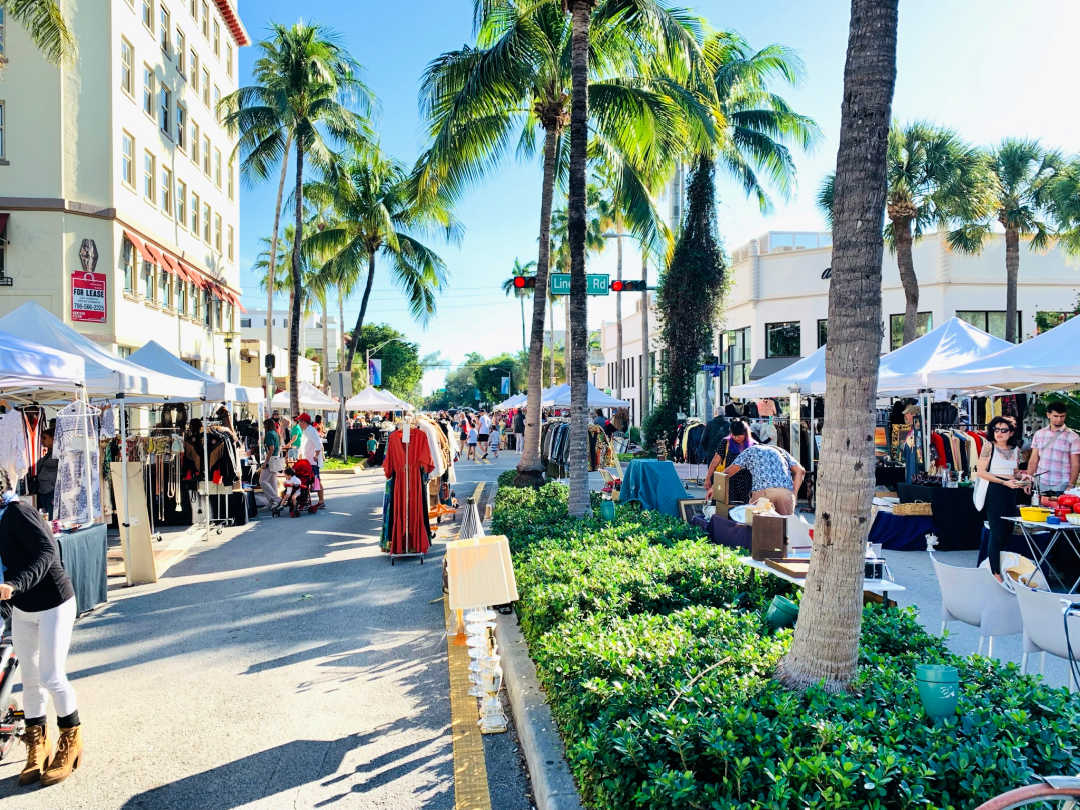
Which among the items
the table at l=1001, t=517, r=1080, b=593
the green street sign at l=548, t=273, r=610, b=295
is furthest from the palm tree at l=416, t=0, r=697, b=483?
the table at l=1001, t=517, r=1080, b=593

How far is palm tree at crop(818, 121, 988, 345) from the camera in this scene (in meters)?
23.4

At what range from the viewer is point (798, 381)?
15.1 m

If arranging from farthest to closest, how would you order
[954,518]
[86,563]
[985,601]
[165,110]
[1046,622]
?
[165,110]
[954,518]
[86,563]
[985,601]
[1046,622]

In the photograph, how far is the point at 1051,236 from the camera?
27.2 metres

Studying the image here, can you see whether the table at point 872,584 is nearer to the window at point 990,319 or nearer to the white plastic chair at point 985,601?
the white plastic chair at point 985,601

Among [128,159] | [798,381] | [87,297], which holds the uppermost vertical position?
[128,159]

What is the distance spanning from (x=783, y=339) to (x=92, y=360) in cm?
2705

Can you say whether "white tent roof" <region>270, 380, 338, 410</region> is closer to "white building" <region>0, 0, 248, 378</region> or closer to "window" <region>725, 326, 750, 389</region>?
"white building" <region>0, 0, 248, 378</region>

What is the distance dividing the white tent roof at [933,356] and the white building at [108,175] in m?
19.7

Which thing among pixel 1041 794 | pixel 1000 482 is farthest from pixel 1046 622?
pixel 1000 482

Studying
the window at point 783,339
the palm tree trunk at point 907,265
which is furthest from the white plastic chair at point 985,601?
the window at point 783,339

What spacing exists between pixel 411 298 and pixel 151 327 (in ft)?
37.6

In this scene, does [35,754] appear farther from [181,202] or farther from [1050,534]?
[181,202]

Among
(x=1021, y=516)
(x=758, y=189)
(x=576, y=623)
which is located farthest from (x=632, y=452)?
(x=576, y=623)
